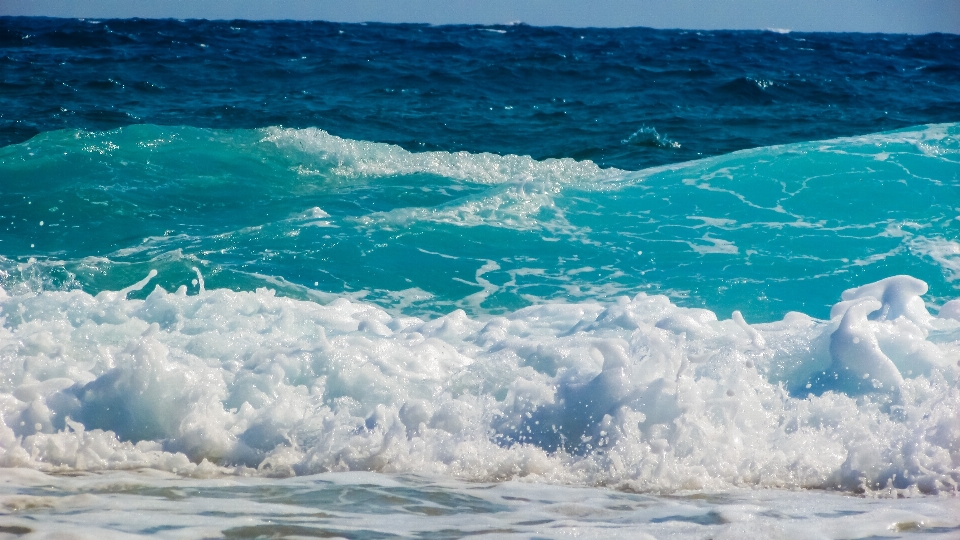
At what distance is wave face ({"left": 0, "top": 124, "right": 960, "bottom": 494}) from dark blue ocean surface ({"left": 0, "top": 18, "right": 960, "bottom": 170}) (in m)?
2.94

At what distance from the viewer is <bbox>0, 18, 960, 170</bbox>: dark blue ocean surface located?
13.7 meters

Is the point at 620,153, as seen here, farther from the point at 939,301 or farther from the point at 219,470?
the point at 219,470

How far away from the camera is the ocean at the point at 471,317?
149 inches

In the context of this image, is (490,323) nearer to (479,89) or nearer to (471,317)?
(471,317)

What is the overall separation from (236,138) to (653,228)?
6.34m

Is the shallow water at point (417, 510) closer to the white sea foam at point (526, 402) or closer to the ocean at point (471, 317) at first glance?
the ocean at point (471, 317)

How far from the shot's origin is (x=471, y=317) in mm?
6711

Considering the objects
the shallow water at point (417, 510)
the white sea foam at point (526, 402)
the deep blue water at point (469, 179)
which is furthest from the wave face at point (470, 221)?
the shallow water at point (417, 510)

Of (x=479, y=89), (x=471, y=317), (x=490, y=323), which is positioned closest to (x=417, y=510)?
(x=490, y=323)

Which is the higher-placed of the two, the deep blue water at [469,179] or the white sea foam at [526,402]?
the deep blue water at [469,179]

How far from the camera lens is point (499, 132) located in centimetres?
1395

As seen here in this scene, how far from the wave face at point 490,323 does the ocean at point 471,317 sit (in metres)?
0.02

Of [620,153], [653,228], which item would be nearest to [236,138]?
[620,153]

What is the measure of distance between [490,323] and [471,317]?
2.64 feet
